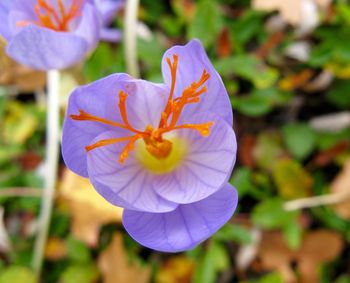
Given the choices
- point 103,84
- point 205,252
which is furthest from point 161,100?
point 205,252

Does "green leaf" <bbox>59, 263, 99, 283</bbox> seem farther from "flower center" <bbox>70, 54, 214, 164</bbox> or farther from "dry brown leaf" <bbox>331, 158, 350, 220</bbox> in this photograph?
"dry brown leaf" <bbox>331, 158, 350, 220</bbox>

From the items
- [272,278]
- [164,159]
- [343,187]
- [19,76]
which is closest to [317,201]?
[343,187]

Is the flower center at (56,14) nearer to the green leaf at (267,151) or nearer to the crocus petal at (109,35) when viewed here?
the crocus petal at (109,35)

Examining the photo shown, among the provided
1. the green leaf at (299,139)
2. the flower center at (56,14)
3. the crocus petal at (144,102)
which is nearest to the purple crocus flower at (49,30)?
the flower center at (56,14)

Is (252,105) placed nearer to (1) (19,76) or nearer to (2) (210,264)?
(2) (210,264)

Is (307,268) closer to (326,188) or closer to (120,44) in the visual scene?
(326,188)
